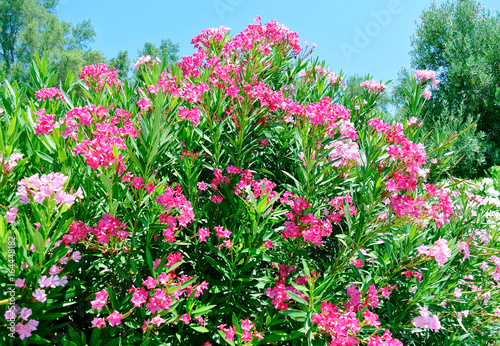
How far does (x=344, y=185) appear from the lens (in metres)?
2.27

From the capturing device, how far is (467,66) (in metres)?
14.2

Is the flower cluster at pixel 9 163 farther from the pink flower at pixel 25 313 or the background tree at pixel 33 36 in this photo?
the background tree at pixel 33 36

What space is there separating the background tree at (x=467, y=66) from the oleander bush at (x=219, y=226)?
13.4 meters

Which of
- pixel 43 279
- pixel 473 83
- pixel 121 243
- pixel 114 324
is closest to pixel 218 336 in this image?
pixel 114 324

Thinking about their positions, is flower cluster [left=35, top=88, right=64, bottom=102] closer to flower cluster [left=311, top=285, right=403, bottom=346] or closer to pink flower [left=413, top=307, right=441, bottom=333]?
flower cluster [left=311, top=285, right=403, bottom=346]

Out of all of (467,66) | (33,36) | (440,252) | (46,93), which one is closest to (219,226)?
(440,252)

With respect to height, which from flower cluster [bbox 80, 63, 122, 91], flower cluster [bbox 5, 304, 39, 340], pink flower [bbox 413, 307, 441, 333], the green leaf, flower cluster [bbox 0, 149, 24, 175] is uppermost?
flower cluster [bbox 80, 63, 122, 91]

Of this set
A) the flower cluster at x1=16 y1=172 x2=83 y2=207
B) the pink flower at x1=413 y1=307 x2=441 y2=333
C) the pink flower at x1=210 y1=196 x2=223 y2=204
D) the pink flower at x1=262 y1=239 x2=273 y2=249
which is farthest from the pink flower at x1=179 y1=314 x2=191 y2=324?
the pink flower at x1=413 y1=307 x2=441 y2=333

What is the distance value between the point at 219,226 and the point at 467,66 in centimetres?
1660

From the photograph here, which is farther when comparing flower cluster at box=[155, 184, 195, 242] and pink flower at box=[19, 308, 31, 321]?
flower cluster at box=[155, 184, 195, 242]

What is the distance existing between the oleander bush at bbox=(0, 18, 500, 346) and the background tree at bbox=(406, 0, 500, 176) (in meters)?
13.4

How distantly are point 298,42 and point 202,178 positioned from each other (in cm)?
147

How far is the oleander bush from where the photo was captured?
1.52m

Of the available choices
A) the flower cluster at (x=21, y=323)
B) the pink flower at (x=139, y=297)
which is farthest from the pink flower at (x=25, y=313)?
the pink flower at (x=139, y=297)
